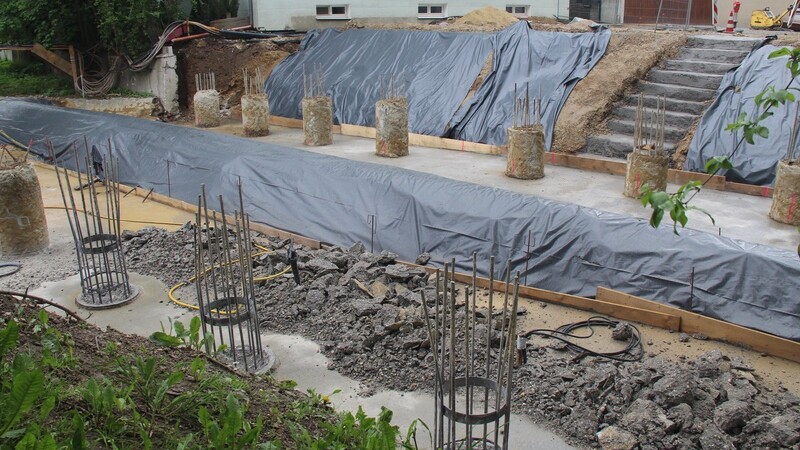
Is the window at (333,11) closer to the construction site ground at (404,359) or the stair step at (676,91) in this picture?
the stair step at (676,91)

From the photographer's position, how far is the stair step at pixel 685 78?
14781 mm

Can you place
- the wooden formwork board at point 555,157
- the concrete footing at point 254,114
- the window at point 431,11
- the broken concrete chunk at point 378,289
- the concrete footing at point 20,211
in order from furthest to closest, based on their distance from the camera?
the window at point 431,11, the concrete footing at point 254,114, the wooden formwork board at point 555,157, the concrete footing at point 20,211, the broken concrete chunk at point 378,289

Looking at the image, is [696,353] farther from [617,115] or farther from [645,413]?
[617,115]

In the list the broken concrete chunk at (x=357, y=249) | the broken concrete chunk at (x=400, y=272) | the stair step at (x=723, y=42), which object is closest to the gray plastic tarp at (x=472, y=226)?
the broken concrete chunk at (x=357, y=249)

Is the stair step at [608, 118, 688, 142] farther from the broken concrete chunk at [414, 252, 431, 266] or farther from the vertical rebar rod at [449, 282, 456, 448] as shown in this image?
the vertical rebar rod at [449, 282, 456, 448]

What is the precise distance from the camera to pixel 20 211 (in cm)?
1037

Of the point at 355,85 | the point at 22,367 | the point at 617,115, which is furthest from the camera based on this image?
the point at 355,85

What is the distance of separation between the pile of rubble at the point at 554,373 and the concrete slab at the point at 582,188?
320cm

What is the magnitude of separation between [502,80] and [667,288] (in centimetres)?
932

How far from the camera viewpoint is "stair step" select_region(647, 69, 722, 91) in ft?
48.5

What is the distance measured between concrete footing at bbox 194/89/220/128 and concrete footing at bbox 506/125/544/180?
9365 mm

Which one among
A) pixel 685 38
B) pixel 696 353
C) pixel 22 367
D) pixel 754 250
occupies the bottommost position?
pixel 696 353

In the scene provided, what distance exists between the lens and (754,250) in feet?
26.6

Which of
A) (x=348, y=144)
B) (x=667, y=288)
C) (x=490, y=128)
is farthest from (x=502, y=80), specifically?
(x=667, y=288)
